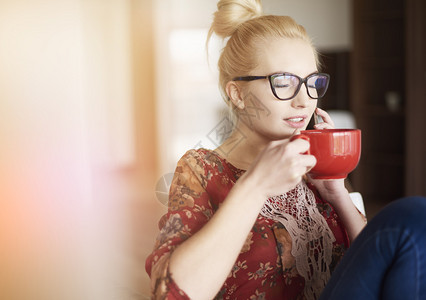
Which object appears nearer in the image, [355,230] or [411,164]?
[355,230]

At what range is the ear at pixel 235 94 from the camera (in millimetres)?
1100

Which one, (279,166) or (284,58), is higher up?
(284,58)

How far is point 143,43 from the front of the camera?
4.68 m

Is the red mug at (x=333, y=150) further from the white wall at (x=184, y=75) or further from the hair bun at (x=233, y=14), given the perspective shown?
the white wall at (x=184, y=75)

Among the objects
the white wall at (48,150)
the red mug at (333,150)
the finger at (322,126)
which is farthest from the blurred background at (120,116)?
the red mug at (333,150)

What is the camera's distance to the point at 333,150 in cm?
89

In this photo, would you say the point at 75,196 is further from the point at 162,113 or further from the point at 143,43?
the point at 143,43

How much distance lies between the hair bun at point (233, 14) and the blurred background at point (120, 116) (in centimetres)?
9

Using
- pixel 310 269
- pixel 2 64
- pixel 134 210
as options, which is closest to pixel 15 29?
pixel 2 64

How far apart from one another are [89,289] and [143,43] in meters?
3.33

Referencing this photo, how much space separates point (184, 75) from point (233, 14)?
3667mm

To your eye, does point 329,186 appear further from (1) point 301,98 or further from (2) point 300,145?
(2) point 300,145

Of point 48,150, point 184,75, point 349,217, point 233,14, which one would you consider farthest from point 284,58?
point 184,75

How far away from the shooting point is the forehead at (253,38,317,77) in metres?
1.03
